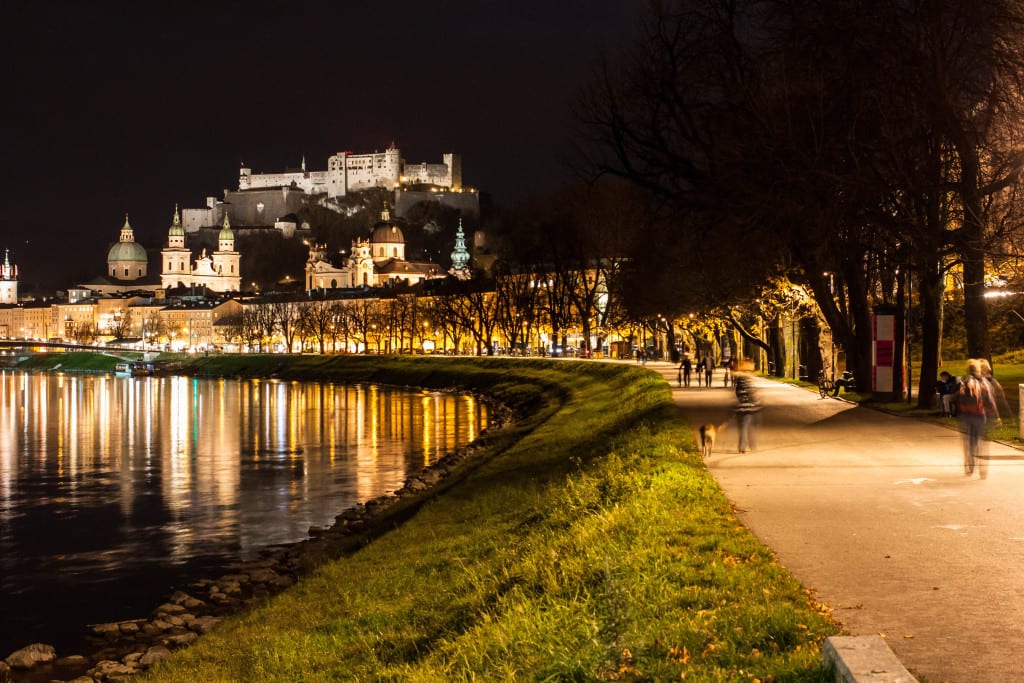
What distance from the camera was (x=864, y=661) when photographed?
6.06 metres

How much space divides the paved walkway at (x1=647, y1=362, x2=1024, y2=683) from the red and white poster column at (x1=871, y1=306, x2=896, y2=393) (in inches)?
414

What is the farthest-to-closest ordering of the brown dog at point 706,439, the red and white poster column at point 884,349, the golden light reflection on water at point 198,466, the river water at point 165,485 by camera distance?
the red and white poster column at point 884,349 → the golden light reflection on water at point 198,466 → the brown dog at point 706,439 → the river water at point 165,485

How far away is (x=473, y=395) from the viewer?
72.2m

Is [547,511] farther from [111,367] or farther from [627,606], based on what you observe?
[111,367]

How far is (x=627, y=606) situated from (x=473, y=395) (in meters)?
63.6

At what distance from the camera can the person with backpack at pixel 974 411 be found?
50.4 ft

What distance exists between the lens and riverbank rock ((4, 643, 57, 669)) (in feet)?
46.1

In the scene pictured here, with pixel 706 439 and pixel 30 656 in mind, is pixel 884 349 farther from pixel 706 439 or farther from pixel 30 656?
pixel 30 656

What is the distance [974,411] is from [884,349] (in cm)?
1781

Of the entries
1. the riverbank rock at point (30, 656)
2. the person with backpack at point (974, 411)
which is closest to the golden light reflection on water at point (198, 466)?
the riverbank rock at point (30, 656)

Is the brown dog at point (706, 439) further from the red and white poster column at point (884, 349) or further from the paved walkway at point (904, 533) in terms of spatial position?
the red and white poster column at point (884, 349)

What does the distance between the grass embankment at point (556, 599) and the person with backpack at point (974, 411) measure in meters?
3.65

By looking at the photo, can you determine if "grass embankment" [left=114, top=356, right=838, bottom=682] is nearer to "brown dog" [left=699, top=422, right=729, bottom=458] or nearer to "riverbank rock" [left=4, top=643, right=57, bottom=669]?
"brown dog" [left=699, top=422, right=729, bottom=458]

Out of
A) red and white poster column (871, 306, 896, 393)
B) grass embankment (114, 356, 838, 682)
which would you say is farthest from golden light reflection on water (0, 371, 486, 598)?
red and white poster column (871, 306, 896, 393)
